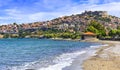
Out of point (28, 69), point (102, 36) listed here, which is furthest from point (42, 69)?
point (102, 36)

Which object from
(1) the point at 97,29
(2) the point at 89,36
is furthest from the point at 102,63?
(1) the point at 97,29

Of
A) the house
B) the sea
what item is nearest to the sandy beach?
the sea

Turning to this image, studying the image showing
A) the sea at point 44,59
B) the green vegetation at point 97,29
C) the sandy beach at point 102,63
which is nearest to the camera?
the sandy beach at point 102,63

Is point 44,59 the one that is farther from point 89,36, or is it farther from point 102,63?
point 89,36

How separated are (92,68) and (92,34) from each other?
12273 cm

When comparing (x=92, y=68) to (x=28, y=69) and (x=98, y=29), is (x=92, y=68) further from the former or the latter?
(x=98, y=29)

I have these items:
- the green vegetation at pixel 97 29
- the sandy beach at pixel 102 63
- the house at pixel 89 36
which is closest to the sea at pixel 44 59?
the sandy beach at pixel 102 63

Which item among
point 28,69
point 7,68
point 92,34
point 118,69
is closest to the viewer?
point 118,69

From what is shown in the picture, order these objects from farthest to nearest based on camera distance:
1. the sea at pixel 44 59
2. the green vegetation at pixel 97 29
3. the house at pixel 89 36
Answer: the green vegetation at pixel 97 29 < the house at pixel 89 36 < the sea at pixel 44 59

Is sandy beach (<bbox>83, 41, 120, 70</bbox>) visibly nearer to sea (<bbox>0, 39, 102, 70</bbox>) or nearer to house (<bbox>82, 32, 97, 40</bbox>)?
sea (<bbox>0, 39, 102, 70</bbox>)

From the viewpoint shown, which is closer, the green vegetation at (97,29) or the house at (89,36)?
the house at (89,36)

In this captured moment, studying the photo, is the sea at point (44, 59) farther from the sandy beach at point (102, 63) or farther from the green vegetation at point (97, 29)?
the green vegetation at point (97, 29)

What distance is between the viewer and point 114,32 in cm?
14862

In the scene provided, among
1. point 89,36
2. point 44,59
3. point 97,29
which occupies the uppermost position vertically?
point 97,29
